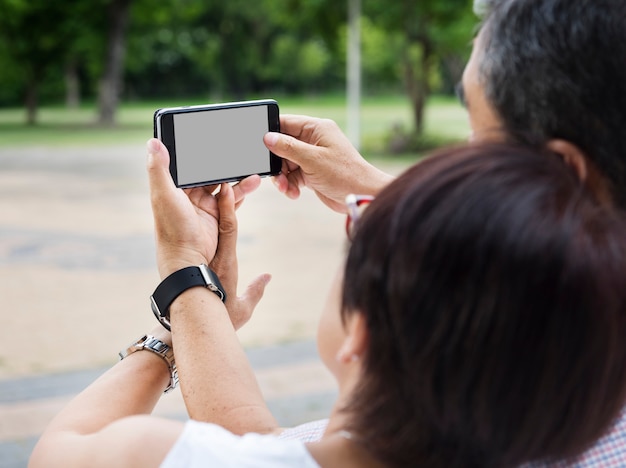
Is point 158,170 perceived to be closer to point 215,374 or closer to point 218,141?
point 218,141

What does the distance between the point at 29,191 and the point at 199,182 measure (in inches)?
366

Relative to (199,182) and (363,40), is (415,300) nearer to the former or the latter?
(199,182)

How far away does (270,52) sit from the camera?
117 ft

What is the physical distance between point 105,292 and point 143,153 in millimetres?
9886

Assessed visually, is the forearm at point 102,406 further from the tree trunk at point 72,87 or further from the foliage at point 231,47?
the tree trunk at point 72,87

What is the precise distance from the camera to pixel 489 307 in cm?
66

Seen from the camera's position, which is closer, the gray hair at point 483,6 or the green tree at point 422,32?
the gray hair at point 483,6

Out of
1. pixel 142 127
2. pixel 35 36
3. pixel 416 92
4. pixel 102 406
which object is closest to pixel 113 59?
pixel 142 127

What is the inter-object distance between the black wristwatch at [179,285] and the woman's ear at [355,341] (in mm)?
296

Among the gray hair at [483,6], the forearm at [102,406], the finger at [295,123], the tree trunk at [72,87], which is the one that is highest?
the gray hair at [483,6]

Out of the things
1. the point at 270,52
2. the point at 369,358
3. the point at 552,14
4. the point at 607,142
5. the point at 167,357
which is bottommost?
the point at 270,52

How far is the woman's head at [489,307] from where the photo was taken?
657mm

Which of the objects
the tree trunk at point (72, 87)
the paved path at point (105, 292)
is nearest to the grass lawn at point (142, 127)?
the tree trunk at point (72, 87)

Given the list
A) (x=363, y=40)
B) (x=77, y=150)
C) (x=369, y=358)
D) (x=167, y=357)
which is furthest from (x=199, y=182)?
(x=363, y=40)
